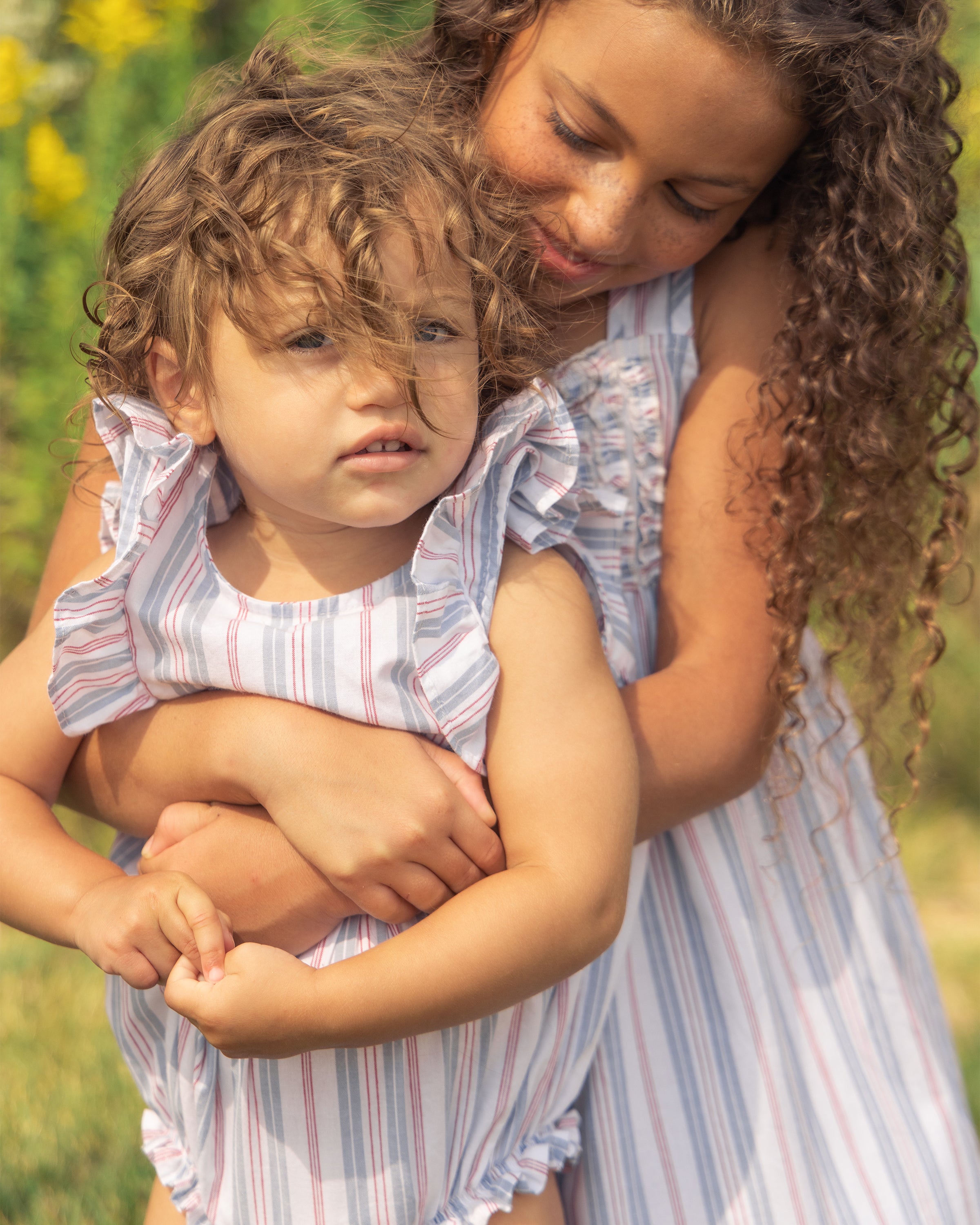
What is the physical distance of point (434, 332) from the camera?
1263 millimetres

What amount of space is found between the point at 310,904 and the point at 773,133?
1.07m

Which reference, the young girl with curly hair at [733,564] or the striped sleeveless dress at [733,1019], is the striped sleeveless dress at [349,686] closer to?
the young girl with curly hair at [733,564]

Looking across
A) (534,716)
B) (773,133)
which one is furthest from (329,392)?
(773,133)

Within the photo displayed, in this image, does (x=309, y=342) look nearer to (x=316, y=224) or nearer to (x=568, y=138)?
(x=316, y=224)

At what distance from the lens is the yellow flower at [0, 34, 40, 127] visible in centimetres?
317

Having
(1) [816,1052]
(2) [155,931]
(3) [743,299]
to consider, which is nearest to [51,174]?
(3) [743,299]

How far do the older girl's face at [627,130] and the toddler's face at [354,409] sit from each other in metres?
0.26

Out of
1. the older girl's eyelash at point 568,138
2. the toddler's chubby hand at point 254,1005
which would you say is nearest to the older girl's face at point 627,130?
the older girl's eyelash at point 568,138

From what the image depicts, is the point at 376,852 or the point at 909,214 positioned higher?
the point at 909,214

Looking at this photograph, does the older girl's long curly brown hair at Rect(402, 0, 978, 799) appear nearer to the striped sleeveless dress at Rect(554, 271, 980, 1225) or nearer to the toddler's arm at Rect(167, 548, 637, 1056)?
the striped sleeveless dress at Rect(554, 271, 980, 1225)

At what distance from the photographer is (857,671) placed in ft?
6.61

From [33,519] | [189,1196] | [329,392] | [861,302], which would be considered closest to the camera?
[329,392]

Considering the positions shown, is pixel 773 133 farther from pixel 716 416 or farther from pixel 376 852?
pixel 376 852

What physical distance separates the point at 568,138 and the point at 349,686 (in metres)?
0.71
